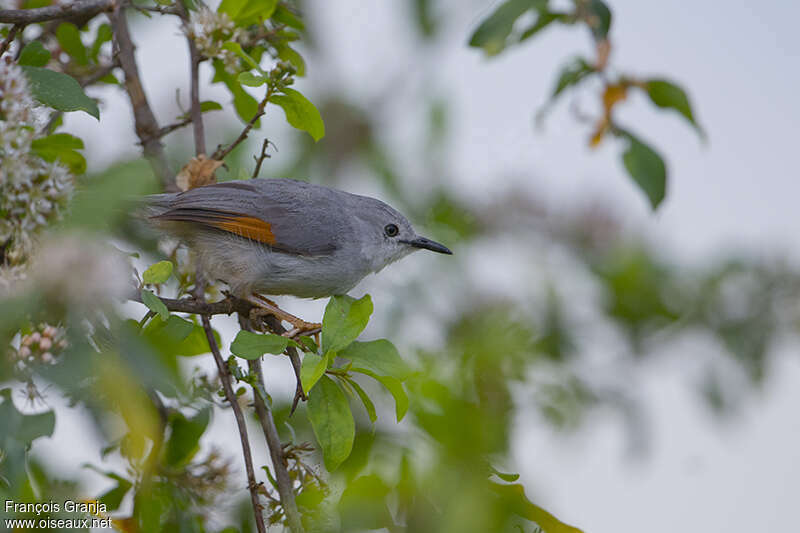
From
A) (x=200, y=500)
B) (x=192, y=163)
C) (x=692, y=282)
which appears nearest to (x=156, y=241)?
(x=192, y=163)

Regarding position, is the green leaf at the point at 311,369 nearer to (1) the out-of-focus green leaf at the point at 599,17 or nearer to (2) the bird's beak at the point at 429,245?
(2) the bird's beak at the point at 429,245

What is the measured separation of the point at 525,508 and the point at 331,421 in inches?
26.4

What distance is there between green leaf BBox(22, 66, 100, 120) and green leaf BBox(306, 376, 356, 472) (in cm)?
99

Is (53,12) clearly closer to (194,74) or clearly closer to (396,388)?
(194,74)

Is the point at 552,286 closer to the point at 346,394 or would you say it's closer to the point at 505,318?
the point at 505,318

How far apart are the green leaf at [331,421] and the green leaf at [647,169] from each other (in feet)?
5.13

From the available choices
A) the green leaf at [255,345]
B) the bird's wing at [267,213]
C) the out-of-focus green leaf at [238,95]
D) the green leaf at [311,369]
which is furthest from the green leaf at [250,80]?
A: the green leaf at [311,369]

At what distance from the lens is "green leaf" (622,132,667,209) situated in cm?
326

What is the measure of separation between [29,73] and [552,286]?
3576 mm

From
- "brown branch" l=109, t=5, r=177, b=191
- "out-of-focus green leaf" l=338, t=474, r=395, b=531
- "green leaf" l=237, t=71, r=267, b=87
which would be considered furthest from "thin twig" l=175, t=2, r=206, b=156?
"out-of-focus green leaf" l=338, t=474, r=395, b=531

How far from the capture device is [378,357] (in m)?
2.38

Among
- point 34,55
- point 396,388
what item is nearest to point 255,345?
point 396,388

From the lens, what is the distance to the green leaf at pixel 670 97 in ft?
11.1

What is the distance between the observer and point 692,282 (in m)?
5.66
